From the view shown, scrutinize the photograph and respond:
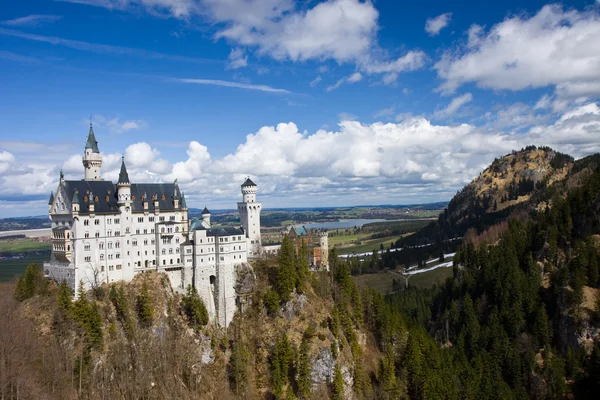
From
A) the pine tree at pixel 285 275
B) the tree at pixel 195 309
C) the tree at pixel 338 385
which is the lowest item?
the tree at pixel 338 385

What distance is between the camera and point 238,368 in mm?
85688

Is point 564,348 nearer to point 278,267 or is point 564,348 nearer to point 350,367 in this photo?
point 350,367

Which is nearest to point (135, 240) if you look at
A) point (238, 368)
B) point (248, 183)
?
point (248, 183)

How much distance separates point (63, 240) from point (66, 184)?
10.3 metres

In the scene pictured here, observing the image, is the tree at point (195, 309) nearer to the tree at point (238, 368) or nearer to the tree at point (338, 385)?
the tree at point (238, 368)

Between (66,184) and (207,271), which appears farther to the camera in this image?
(207,271)

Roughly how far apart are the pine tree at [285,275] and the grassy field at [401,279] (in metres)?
76.9

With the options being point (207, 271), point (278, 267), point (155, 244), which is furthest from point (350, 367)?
point (155, 244)

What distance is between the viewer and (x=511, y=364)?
103 m

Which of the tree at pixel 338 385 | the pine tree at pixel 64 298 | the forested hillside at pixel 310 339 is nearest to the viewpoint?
the forested hillside at pixel 310 339

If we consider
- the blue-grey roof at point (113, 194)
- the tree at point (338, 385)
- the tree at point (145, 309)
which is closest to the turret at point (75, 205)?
the blue-grey roof at point (113, 194)

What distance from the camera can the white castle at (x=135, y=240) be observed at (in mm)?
86375

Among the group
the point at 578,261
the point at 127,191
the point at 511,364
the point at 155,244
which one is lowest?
the point at 511,364

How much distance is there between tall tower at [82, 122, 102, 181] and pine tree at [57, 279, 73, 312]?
25.3 metres
